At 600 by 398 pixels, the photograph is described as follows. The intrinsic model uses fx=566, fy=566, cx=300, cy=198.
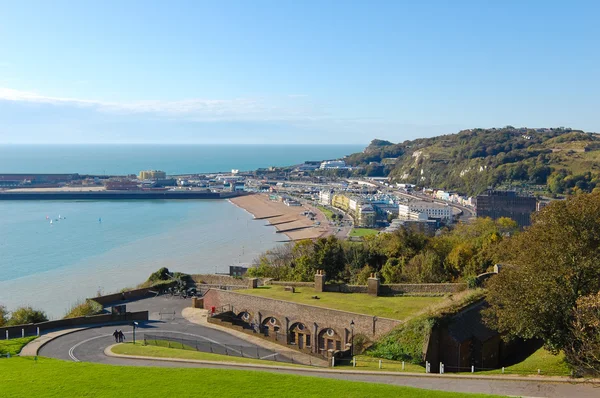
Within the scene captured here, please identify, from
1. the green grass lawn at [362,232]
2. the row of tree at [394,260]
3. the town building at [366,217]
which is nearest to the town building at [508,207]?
the green grass lawn at [362,232]

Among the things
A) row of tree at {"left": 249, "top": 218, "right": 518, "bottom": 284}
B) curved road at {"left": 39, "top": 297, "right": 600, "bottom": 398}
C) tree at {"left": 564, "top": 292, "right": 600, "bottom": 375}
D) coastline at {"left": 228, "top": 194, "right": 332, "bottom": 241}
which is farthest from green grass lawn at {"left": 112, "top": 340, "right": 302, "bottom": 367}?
coastline at {"left": 228, "top": 194, "right": 332, "bottom": 241}

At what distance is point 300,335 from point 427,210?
66.0 m

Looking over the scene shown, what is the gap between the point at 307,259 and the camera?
110 ft

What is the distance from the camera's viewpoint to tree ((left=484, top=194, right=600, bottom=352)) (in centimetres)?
1462

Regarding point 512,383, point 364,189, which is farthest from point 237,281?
point 364,189

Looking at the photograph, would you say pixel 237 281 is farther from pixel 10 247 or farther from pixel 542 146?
pixel 542 146

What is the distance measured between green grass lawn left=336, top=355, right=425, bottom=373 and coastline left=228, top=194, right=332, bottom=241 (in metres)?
53.6

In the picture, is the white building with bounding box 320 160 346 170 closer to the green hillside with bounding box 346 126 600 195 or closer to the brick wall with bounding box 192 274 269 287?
the green hillside with bounding box 346 126 600 195

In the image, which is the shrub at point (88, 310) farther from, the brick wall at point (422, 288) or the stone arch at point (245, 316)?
the brick wall at point (422, 288)

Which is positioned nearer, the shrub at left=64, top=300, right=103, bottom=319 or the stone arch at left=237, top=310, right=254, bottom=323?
the stone arch at left=237, top=310, right=254, bottom=323

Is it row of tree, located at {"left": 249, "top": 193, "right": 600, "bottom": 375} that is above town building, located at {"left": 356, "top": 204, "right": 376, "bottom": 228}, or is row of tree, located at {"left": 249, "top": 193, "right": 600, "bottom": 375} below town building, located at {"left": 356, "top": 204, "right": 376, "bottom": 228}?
above

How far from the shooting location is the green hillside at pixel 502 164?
321ft

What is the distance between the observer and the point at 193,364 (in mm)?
16688

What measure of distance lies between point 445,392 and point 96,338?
47.2 ft
